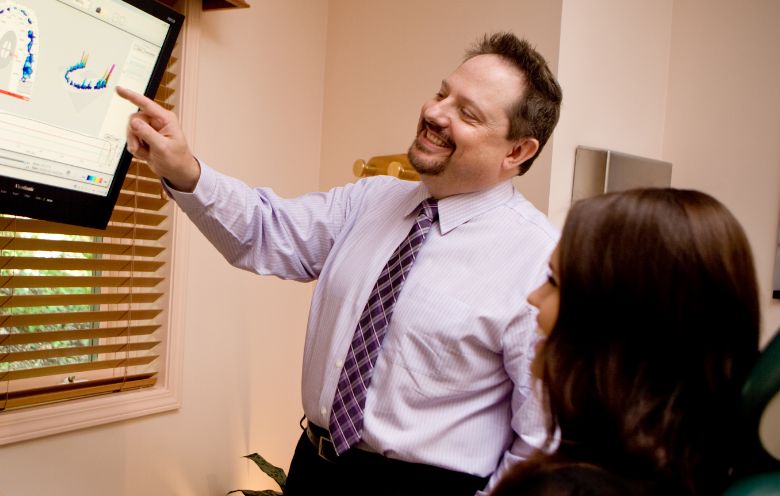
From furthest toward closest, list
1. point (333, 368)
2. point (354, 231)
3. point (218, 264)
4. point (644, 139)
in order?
point (644, 139) < point (218, 264) < point (354, 231) < point (333, 368)

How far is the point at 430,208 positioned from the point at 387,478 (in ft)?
1.92

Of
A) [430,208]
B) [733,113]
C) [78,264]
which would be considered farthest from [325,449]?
[733,113]

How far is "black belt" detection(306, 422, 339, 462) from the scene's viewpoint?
4.61 ft

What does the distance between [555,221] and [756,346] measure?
129 centimetres

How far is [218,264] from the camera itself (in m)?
2.10

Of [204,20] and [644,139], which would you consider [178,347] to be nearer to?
[204,20]

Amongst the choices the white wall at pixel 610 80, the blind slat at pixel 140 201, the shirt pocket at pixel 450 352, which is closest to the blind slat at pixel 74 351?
the blind slat at pixel 140 201

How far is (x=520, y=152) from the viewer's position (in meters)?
1.49

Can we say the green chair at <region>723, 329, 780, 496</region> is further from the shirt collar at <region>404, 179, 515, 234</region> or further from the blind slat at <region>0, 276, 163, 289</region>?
the blind slat at <region>0, 276, 163, 289</region>

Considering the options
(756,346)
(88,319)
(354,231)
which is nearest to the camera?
(756,346)

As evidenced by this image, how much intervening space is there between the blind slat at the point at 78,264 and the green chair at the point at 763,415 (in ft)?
5.10

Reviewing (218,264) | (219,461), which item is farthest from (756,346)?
(219,461)

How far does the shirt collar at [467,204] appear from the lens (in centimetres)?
145

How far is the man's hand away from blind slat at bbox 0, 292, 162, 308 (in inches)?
23.0
